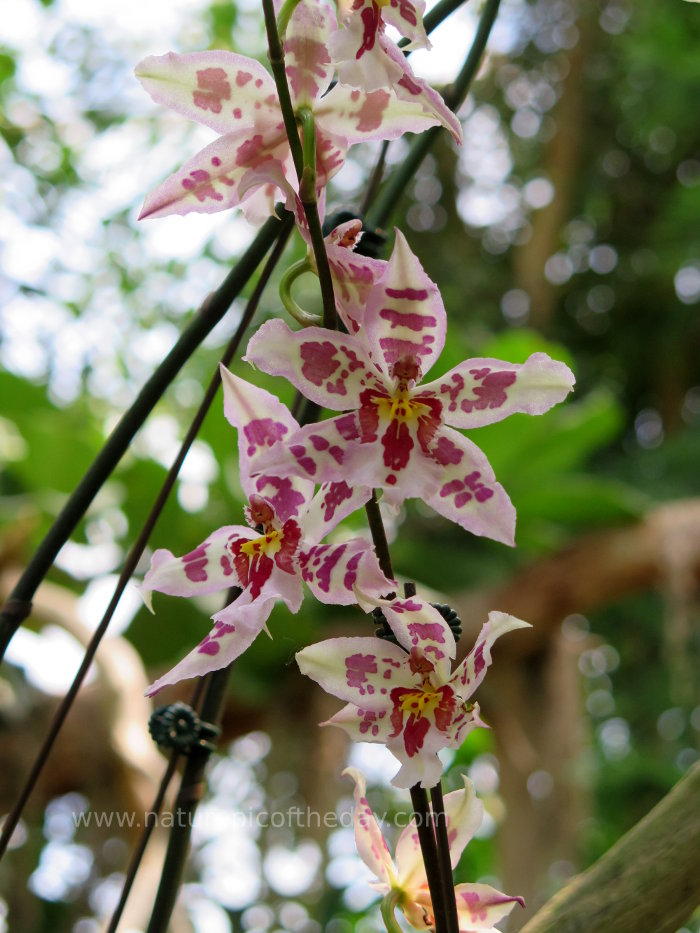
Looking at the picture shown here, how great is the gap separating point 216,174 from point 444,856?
0.24 meters

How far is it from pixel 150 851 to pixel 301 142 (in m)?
0.84

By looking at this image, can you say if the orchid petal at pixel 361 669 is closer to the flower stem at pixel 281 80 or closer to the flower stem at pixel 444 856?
the flower stem at pixel 444 856

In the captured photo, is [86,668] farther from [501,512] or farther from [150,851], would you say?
[150,851]

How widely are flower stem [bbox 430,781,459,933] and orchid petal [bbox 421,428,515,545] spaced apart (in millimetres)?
82

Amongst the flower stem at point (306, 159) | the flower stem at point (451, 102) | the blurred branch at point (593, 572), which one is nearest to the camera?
the flower stem at point (306, 159)

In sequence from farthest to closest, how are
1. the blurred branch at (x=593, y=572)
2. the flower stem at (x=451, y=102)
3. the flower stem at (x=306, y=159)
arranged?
the blurred branch at (x=593, y=572)
the flower stem at (x=451, y=102)
the flower stem at (x=306, y=159)

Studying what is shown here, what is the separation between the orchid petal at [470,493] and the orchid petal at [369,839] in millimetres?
120

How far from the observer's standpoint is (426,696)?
0.99 feet

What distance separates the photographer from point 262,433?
1.07 feet

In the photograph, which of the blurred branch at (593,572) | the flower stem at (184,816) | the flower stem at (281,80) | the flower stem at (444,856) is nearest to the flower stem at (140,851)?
the flower stem at (184,816)

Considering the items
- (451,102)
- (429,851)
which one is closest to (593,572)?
(451,102)

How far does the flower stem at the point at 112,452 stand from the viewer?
36 centimetres

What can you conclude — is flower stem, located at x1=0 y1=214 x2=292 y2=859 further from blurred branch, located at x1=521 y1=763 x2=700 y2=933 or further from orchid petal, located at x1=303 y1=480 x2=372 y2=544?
blurred branch, located at x1=521 y1=763 x2=700 y2=933

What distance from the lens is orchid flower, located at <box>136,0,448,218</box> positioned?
0.31 m
